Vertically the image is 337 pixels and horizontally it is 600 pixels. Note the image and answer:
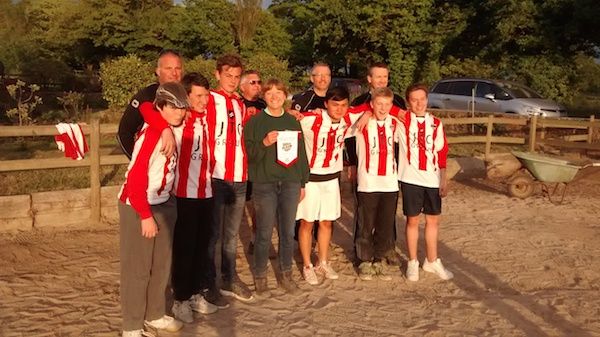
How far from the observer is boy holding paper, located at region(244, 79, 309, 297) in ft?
14.8

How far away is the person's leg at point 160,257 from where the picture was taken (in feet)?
12.0

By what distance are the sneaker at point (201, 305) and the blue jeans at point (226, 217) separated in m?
0.18

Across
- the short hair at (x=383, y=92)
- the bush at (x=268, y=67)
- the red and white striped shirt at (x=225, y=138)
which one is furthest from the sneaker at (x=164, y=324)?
the bush at (x=268, y=67)

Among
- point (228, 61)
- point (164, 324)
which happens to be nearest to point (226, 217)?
point (164, 324)

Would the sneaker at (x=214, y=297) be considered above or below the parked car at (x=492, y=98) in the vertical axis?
below

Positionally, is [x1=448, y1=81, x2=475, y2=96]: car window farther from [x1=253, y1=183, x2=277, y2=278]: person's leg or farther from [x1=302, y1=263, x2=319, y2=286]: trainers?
[x1=253, y1=183, x2=277, y2=278]: person's leg

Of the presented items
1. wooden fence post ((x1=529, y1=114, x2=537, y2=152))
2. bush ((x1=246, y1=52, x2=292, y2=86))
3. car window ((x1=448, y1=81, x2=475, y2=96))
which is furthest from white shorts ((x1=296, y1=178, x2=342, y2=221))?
bush ((x1=246, y1=52, x2=292, y2=86))

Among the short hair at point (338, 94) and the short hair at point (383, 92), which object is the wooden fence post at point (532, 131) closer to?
the short hair at point (383, 92)

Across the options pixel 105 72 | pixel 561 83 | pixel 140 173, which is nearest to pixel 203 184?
pixel 140 173

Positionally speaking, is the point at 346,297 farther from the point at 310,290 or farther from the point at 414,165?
the point at 414,165

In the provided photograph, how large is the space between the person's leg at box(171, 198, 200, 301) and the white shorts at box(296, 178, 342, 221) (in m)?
1.19

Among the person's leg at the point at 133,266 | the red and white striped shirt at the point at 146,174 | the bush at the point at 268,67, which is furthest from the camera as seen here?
the bush at the point at 268,67

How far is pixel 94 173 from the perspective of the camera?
6.88m

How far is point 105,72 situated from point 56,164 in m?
10.2
